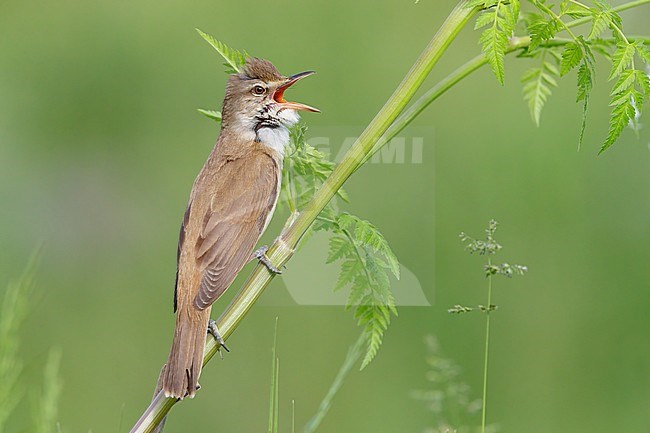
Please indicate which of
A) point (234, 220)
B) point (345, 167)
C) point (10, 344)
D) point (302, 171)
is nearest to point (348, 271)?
point (302, 171)

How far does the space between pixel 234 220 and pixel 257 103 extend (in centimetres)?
53

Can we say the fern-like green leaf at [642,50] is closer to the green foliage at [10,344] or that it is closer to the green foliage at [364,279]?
the green foliage at [364,279]

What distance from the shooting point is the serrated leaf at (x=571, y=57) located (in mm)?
2711

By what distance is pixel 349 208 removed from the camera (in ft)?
20.0

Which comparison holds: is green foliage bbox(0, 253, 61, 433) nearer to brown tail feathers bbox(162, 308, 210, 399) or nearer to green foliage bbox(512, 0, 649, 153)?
brown tail feathers bbox(162, 308, 210, 399)

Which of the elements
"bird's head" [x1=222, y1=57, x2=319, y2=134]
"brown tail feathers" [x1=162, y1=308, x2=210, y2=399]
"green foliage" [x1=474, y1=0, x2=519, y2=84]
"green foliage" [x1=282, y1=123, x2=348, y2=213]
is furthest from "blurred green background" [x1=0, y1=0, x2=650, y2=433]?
"green foliage" [x1=474, y1=0, x2=519, y2=84]

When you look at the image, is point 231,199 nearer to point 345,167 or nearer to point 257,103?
point 257,103

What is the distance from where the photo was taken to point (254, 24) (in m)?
8.52

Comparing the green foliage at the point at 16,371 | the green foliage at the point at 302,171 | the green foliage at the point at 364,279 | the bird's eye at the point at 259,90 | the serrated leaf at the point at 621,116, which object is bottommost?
the green foliage at the point at 16,371

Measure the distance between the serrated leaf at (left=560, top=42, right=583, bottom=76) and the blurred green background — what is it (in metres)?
2.81

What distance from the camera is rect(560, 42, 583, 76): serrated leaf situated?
2711 mm

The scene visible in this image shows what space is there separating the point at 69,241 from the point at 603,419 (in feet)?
12.3

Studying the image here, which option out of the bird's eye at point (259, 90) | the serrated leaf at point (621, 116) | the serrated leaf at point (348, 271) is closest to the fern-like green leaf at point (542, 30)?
the serrated leaf at point (621, 116)

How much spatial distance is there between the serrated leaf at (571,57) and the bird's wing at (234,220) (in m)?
1.13
